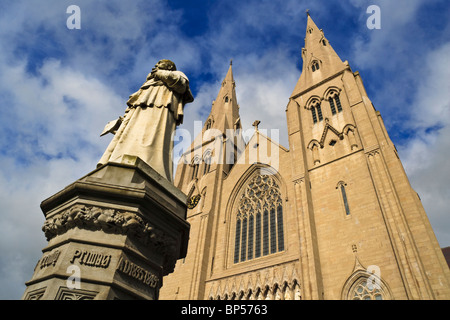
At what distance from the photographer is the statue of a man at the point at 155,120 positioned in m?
3.90

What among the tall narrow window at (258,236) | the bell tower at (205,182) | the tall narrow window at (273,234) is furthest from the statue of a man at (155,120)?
the bell tower at (205,182)

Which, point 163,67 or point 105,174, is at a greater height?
point 163,67

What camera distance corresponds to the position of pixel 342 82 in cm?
2022

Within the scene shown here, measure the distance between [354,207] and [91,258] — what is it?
13.5m

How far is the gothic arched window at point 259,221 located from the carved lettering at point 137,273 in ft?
45.6

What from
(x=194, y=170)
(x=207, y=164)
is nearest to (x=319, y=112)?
(x=207, y=164)

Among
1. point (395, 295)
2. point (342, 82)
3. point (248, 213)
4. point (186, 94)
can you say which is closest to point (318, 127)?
point (342, 82)

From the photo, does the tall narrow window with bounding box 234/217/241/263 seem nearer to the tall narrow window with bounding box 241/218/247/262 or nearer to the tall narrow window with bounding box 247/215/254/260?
the tall narrow window with bounding box 241/218/247/262

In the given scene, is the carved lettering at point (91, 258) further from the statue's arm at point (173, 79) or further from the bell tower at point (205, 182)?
the bell tower at point (205, 182)

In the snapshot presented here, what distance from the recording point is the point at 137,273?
A: 2.91 meters

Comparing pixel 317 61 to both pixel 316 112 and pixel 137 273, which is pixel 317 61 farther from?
pixel 137 273
